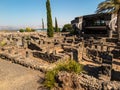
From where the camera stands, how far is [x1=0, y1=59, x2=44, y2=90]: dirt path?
31.2ft

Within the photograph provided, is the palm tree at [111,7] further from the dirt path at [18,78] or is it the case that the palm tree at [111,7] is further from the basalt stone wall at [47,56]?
the dirt path at [18,78]

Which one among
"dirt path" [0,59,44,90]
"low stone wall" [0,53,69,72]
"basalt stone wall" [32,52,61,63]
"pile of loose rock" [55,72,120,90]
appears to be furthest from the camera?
"basalt stone wall" [32,52,61,63]

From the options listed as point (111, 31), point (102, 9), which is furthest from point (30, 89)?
point (111, 31)

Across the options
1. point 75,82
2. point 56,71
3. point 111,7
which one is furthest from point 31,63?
point 111,7

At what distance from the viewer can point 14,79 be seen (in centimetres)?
1059

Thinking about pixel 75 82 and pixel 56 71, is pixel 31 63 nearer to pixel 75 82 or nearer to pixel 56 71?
pixel 56 71

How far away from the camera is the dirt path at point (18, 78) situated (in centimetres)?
952

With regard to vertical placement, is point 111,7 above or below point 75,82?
above

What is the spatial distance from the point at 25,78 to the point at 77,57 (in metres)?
8.54

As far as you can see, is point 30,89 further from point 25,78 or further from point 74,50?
point 74,50

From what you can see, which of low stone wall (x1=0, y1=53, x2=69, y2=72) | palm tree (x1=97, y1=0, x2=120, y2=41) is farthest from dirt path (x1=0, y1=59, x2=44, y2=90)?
palm tree (x1=97, y1=0, x2=120, y2=41)

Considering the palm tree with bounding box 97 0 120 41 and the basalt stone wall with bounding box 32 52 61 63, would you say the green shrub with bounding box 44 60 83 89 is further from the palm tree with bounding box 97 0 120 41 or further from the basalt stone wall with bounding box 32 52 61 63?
the palm tree with bounding box 97 0 120 41

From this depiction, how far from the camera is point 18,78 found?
10727 millimetres

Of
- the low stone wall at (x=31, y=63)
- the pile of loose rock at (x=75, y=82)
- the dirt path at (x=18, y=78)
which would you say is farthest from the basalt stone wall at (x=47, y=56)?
the pile of loose rock at (x=75, y=82)
